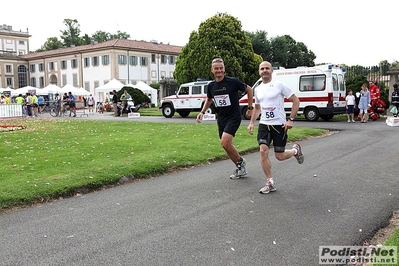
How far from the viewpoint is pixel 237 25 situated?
120ft

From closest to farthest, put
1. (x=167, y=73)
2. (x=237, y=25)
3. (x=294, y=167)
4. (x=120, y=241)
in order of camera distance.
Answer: (x=120, y=241)
(x=294, y=167)
(x=237, y=25)
(x=167, y=73)

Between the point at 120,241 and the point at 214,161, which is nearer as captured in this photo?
the point at 120,241

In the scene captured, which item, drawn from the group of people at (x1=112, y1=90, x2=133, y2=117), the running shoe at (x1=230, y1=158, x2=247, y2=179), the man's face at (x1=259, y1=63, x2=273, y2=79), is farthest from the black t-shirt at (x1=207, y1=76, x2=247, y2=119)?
the group of people at (x1=112, y1=90, x2=133, y2=117)

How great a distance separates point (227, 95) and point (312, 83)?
15330 millimetres

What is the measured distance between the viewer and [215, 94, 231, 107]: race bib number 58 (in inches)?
272

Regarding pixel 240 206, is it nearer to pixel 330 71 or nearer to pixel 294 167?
pixel 294 167

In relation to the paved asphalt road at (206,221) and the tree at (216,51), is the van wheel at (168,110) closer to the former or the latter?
the tree at (216,51)

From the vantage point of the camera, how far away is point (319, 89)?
2086 cm

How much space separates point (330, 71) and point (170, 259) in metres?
18.8

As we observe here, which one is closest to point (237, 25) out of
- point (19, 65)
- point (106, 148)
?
point (106, 148)

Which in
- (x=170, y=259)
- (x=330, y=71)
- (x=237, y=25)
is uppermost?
(x=237, y=25)

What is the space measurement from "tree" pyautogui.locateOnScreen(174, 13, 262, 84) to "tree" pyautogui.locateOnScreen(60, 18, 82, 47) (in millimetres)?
67908

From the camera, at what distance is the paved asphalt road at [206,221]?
150 inches

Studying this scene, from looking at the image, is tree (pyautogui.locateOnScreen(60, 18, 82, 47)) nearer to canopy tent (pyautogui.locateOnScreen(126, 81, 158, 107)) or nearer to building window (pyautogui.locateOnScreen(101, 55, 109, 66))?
building window (pyautogui.locateOnScreen(101, 55, 109, 66))
